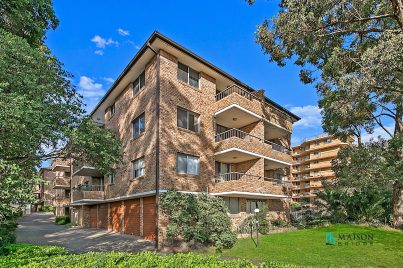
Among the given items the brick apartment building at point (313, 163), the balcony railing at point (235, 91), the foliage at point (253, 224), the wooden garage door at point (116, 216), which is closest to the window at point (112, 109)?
the wooden garage door at point (116, 216)

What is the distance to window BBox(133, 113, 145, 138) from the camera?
65.6ft

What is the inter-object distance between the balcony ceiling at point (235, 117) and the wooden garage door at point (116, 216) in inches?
425

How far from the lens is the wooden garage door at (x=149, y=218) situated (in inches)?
663

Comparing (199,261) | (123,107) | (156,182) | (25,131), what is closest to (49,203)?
(123,107)

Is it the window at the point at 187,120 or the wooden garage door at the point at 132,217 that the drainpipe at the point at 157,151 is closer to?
the window at the point at 187,120

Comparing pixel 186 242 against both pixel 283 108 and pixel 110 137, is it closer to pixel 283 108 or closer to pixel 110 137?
pixel 110 137

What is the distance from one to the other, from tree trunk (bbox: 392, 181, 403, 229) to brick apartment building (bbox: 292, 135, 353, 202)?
4647cm

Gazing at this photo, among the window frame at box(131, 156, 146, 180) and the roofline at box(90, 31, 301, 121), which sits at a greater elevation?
the roofline at box(90, 31, 301, 121)

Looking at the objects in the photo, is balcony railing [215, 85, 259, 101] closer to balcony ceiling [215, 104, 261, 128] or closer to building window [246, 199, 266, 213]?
balcony ceiling [215, 104, 261, 128]

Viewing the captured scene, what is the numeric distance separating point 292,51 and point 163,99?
8.48 metres

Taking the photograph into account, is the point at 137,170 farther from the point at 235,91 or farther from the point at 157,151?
the point at 235,91

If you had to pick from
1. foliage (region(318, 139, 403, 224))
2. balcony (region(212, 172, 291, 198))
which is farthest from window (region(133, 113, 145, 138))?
foliage (region(318, 139, 403, 224))

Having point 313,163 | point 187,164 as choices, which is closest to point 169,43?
point 187,164

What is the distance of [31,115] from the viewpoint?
29.6 feet
